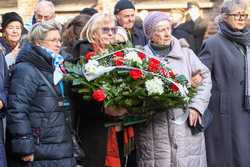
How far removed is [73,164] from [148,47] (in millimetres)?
1224

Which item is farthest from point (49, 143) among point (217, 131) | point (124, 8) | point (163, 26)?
point (124, 8)

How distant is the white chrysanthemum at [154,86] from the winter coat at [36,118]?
774 mm

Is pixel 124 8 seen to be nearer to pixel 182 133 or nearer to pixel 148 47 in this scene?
pixel 148 47

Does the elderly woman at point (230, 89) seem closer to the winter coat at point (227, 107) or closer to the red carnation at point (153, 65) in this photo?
the winter coat at point (227, 107)

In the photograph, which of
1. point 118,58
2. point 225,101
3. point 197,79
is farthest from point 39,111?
point 225,101

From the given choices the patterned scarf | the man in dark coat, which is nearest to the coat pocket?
the patterned scarf

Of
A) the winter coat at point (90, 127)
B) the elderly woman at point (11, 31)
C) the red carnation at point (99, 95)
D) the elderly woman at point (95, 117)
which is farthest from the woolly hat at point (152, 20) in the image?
the elderly woman at point (11, 31)

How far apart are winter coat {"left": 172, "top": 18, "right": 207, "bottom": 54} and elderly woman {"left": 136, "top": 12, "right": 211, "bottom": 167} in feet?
9.74

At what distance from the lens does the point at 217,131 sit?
626 cm

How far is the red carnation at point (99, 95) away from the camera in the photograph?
5.01 m

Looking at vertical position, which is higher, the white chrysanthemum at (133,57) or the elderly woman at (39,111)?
the white chrysanthemum at (133,57)

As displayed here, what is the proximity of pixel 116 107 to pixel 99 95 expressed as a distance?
0.26 metres

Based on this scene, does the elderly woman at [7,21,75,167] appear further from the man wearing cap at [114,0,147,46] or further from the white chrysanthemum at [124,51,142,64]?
Answer: the man wearing cap at [114,0,147,46]

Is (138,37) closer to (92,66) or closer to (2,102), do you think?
(92,66)
